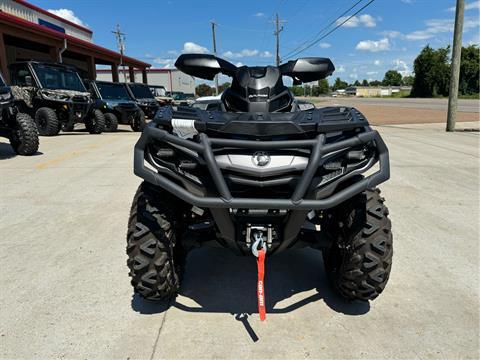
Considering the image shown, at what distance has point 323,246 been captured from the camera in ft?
7.95

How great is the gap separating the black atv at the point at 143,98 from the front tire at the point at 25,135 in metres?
7.78

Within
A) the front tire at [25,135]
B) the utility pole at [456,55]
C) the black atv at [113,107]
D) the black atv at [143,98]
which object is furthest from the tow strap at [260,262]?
the black atv at [143,98]

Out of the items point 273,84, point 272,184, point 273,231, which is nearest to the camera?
point 272,184

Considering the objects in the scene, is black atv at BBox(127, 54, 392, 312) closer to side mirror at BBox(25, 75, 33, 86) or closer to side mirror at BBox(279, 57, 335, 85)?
side mirror at BBox(279, 57, 335, 85)

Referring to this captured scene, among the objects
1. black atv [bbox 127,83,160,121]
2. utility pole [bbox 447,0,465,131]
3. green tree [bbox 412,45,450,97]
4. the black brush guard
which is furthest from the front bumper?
green tree [bbox 412,45,450,97]

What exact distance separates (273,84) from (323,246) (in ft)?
3.73

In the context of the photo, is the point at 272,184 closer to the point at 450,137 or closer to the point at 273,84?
the point at 273,84

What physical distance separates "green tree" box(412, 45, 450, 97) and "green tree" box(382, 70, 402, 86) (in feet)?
332

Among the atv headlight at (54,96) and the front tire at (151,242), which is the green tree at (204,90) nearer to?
the atv headlight at (54,96)

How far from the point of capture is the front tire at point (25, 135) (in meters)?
7.79

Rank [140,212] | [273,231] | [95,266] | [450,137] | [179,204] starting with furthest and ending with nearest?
[450,137] → [95,266] → [179,204] → [140,212] → [273,231]

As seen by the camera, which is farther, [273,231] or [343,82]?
[343,82]

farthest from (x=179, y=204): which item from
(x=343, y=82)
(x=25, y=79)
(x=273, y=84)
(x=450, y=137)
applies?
(x=343, y=82)

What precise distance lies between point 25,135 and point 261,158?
7.30 m
